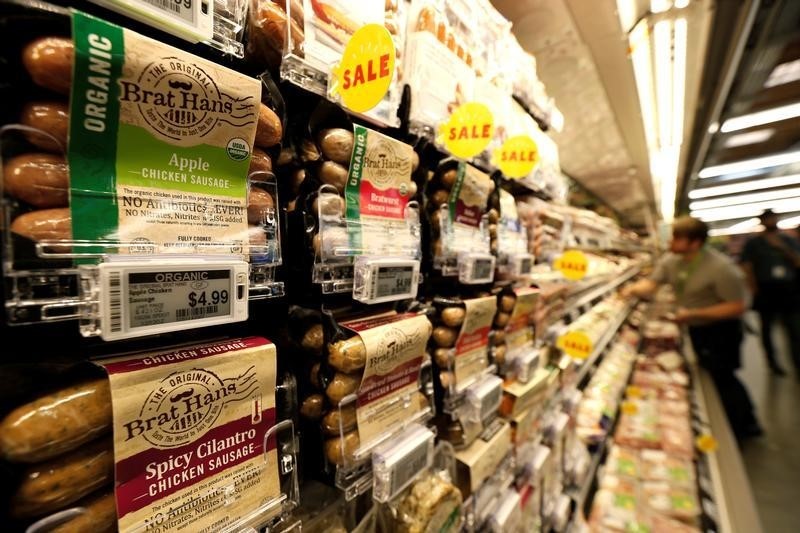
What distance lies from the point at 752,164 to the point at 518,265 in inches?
299

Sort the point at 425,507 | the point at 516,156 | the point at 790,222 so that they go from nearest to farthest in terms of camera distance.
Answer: the point at 425,507, the point at 516,156, the point at 790,222

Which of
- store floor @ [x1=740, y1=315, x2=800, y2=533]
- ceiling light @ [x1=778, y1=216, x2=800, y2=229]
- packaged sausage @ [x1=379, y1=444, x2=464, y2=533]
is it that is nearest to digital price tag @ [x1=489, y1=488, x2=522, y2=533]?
packaged sausage @ [x1=379, y1=444, x2=464, y2=533]

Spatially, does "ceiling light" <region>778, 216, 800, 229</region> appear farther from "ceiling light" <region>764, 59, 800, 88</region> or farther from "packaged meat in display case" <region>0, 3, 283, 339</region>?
"packaged meat in display case" <region>0, 3, 283, 339</region>

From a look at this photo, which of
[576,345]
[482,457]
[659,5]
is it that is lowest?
[482,457]

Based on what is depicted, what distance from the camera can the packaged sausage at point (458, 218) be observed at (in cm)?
91

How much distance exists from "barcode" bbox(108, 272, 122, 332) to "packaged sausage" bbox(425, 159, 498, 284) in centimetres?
67

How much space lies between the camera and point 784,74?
3279 mm

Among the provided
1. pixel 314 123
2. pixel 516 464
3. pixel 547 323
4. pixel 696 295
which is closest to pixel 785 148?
pixel 696 295

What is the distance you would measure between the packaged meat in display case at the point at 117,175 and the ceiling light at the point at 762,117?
531cm

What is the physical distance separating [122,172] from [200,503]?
0.42 m

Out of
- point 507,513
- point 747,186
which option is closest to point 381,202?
point 507,513

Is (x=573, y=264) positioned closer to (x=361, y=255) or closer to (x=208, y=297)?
(x=361, y=255)

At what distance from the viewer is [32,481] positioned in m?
0.34

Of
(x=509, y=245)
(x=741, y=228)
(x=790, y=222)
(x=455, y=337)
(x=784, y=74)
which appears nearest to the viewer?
(x=455, y=337)
